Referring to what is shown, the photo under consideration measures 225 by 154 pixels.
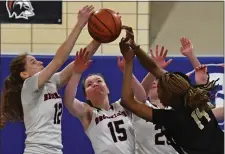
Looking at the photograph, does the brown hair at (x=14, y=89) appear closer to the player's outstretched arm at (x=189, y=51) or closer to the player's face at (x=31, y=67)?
the player's face at (x=31, y=67)

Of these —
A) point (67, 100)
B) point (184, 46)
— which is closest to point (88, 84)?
point (67, 100)

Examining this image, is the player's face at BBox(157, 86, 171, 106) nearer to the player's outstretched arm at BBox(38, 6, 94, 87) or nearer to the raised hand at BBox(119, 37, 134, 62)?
the raised hand at BBox(119, 37, 134, 62)

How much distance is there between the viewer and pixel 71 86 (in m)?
2.65

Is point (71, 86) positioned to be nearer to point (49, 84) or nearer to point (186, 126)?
point (49, 84)

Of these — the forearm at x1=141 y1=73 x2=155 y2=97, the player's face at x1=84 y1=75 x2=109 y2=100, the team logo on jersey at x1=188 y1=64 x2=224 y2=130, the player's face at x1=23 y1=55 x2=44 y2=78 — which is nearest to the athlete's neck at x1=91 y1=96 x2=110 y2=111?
the player's face at x1=84 y1=75 x2=109 y2=100

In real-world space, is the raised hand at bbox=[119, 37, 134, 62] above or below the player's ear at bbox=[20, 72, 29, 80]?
above

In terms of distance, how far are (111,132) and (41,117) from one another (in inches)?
15.5

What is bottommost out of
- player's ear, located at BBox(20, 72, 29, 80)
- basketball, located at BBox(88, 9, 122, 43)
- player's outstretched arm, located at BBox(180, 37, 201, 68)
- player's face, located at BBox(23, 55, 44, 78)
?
player's ear, located at BBox(20, 72, 29, 80)

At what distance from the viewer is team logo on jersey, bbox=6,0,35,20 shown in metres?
4.48

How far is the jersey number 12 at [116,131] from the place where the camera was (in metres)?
2.71

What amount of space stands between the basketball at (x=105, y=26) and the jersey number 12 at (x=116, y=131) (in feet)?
1.52

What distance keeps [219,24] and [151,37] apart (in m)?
0.78

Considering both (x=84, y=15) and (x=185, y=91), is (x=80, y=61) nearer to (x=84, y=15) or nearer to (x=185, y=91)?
(x=84, y=15)

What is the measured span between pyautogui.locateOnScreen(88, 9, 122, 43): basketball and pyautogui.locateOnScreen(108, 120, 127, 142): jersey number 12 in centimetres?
46
